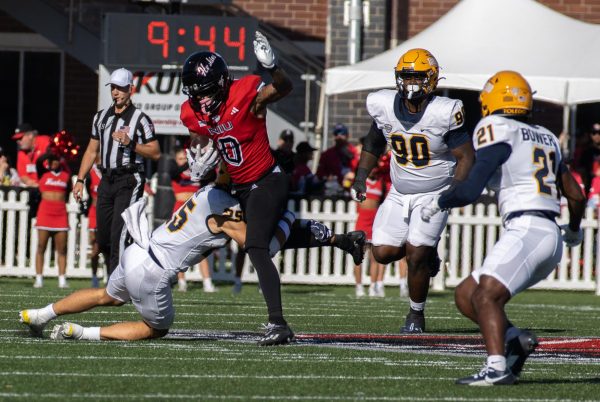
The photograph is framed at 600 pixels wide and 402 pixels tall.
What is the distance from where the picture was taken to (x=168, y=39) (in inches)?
707

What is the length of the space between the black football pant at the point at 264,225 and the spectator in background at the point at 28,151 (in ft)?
33.2

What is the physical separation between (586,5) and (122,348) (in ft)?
51.6

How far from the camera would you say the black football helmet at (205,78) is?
8.87 meters

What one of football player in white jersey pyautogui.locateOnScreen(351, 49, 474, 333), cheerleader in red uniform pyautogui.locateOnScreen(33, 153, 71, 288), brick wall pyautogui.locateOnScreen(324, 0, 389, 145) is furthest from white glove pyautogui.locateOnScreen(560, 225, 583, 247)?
brick wall pyautogui.locateOnScreen(324, 0, 389, 145)

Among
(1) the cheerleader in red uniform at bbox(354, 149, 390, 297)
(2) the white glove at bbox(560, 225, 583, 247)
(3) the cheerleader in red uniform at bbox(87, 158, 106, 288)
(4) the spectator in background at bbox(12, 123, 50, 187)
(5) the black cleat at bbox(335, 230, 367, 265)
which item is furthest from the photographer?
(4) the spectator in background at bbox(12, 123, 50, 187)

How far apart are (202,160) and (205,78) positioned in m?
0.52

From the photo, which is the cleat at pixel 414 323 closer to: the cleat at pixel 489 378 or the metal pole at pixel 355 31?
the cleat at pixel 489 378

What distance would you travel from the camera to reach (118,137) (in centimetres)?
1198

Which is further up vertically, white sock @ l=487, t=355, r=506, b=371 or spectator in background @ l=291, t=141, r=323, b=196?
spectator in background @ l=291, t=141, r=323, b=196

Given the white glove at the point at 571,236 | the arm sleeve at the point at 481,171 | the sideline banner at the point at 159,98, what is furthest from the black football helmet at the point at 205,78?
the sideline banner at the point at 159,98

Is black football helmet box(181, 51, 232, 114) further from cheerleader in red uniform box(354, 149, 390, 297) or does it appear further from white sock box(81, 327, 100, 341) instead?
cheerleader in red uniform box(354, 149, 390, 297)

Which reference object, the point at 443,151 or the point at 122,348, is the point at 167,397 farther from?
the point at 443,151

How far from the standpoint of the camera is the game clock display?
58.7 feet

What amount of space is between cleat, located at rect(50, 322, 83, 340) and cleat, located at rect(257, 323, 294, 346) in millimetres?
1137
